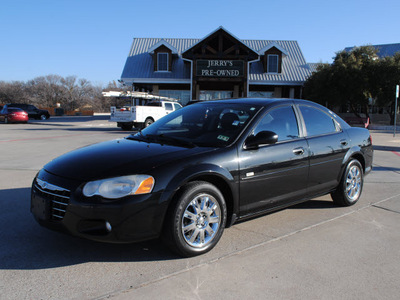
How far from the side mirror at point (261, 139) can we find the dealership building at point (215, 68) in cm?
2212

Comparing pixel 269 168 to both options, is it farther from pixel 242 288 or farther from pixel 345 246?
pixel 242 288

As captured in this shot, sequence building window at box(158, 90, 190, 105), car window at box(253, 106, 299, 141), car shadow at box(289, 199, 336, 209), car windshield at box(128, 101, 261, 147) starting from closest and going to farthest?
car windshield at box(128, 101, 261, 147), car window at box(253, 106, 299, 141), car shadow at box(289, 199, 336, 209), building window at box(158, 90, 190, 105)

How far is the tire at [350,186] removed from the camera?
501cm

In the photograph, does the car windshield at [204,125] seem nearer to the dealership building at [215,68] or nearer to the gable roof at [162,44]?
the dealership building at [215,68]

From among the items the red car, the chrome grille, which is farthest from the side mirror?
the red car

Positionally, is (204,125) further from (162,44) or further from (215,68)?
(162,44)

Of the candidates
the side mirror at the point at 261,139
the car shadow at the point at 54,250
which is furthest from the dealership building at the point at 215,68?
the car shadow at the point at 54,250

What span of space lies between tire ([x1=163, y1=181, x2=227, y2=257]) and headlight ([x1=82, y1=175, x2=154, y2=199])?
0.34m

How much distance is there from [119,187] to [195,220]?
2.63 ft

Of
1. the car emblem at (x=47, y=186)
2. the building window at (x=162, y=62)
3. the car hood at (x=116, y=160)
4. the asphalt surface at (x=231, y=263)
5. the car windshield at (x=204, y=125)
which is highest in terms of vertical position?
the building window at (x=162, y=62)

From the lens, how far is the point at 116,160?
335 centimetres

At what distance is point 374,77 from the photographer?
2430 cm

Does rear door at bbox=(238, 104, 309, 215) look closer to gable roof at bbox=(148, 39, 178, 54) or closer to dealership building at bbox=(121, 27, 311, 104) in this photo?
dealership building at bbox=(121, 27, 311, 104)

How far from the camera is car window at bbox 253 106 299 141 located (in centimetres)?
413
